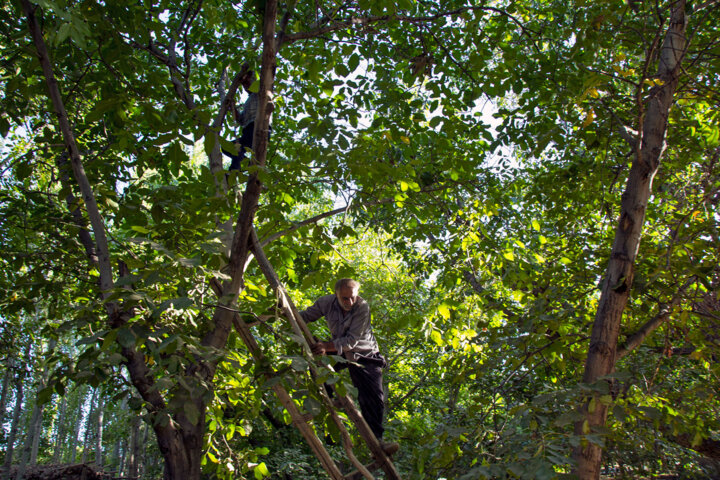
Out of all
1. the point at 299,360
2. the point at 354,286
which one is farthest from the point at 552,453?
the point at 354,286

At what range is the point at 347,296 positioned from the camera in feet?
12.8

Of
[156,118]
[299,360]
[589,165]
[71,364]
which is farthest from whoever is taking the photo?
[589,165]

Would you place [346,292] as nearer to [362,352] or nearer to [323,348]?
[362,352]

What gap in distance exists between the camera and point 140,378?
8.54ft

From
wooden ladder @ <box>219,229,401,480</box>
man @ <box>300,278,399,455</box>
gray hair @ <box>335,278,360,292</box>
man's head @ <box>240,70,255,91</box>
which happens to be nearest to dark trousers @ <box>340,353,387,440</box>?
man @ <box>300,278,399,455</box>

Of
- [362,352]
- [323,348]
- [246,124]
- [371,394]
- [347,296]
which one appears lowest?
[371,394]

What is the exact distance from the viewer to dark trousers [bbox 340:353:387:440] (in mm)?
3871

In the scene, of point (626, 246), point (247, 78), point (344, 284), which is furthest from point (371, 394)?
point (247, 78)

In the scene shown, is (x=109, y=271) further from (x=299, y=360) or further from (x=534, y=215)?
(x=534, y=215)

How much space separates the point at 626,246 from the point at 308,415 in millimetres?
1933

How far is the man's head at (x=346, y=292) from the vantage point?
12.7 feet

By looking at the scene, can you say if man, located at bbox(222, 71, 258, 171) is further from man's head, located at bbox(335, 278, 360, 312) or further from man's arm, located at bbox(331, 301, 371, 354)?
man's arm, located at bbox(331, 301, 371, 354)

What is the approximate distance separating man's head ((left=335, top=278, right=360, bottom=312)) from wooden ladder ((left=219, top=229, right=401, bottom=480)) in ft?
2.64

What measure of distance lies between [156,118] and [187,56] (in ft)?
4.88
